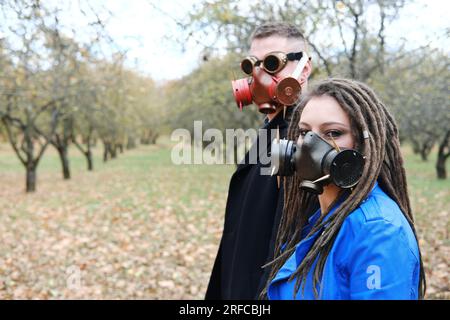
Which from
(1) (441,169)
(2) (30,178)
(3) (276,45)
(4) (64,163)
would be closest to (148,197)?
(2) (30,178)

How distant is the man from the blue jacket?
1.95 ft

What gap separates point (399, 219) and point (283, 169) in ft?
1.60

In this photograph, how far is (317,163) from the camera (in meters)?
1.44

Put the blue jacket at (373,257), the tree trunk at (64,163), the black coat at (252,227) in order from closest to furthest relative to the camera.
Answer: the blue jacket at (373,257) < the black coat at (252,227) < the tree trunk at (64,163)

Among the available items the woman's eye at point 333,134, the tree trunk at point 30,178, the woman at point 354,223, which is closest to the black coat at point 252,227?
the woman at point 354,223

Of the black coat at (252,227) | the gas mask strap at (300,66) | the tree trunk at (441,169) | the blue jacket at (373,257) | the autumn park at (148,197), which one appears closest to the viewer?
the blue jacket at (373,257)

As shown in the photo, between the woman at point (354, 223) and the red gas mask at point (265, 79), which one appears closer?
the woman at point (354, 223)

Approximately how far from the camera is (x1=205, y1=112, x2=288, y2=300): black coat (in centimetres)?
202

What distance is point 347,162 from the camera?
135 cm

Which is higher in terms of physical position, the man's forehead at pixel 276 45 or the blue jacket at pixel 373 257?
the man's forehead at pixel 276 45

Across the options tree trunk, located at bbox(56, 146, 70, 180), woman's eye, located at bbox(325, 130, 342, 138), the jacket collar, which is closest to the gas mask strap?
woman's eye, located at bbox(325, 130, 342, 138)

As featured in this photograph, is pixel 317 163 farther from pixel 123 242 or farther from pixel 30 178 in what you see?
pixel 30 178

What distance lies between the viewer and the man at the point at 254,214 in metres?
2.03

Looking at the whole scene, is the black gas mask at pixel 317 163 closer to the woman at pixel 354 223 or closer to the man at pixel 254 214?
the woman at pixel 354 223
